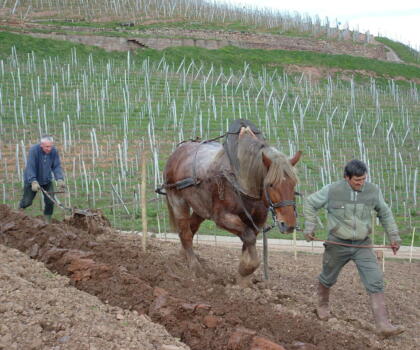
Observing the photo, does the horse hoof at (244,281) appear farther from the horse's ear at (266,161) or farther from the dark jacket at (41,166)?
the dark jacket at (41,166)

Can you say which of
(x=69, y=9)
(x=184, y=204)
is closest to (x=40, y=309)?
(x=184, y=204)

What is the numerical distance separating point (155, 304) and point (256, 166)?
75.7 inches

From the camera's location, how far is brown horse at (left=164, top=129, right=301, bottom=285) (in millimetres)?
5668

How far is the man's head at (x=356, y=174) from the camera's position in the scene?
207 inches

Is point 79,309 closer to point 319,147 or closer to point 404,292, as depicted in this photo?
point 404,292

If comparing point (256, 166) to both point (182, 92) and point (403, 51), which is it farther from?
point (403, 51)

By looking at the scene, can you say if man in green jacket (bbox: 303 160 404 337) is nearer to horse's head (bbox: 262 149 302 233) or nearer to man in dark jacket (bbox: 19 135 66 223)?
horse's head (bbox: 262 149 302 233)

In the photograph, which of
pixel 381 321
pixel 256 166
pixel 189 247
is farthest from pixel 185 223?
pixel 381 321

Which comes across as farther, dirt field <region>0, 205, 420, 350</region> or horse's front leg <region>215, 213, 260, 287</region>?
horse's front leg <region>215, 213, 260, 287</region>

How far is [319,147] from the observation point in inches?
761

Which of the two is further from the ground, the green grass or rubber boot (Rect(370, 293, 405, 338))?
the green grass

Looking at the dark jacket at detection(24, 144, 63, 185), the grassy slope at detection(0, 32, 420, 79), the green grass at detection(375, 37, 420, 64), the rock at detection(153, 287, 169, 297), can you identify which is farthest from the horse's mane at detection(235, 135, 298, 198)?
the green grass at detection(375, 37, 420, 64)

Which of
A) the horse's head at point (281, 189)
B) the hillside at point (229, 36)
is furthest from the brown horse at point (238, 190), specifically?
the hillside at point (229, 36)

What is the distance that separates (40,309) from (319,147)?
1560 centimetres
